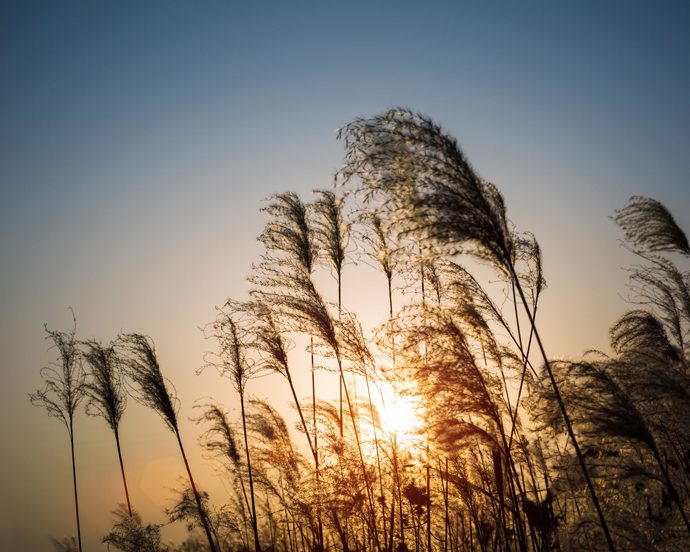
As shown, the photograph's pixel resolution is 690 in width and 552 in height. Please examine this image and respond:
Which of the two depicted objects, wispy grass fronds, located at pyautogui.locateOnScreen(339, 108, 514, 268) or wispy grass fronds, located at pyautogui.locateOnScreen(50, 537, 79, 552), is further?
wispy grass fronds, located at pyautogui.locateOnScreen(50, 537, 79, 552)

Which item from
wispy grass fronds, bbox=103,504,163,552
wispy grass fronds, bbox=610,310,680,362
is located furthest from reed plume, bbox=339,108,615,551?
wispy grass fronds, bbox=103,504,163,552

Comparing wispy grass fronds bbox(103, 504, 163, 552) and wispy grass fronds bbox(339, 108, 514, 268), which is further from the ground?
wispy grass fronds bbox(339, 108, 514, 268)

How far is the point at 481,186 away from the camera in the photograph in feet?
10.6

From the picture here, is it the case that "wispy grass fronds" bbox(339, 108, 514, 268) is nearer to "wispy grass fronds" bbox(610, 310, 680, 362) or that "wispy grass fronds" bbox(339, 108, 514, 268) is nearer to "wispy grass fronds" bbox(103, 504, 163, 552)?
"wispy grass fronds" bbox(610, 310, 680, 362)

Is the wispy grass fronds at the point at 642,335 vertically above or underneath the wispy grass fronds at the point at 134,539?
above

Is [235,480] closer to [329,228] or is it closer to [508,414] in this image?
[329,228]

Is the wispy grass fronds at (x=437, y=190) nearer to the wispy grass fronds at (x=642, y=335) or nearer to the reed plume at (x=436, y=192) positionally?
the reed plume at (x=436, y=192)

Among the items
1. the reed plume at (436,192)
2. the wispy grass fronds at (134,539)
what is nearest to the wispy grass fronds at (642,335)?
the reed plume at (436,192)

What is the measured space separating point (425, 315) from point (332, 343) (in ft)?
4.16

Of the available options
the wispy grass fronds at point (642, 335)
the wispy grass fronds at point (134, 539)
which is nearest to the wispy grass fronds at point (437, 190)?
the wispy grass fronds at point (642, 335)

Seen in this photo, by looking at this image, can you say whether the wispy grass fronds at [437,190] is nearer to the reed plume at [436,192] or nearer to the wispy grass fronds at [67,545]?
the reed plume at [436,192]

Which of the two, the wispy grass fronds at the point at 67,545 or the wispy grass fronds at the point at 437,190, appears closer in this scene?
the wispy grass fronds at the point at 437,190

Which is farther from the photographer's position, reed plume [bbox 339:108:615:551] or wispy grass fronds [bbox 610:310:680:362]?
wispy grass fronds [bbox 610:310:680:362]

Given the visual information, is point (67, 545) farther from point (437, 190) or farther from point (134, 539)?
point (437, 190)
